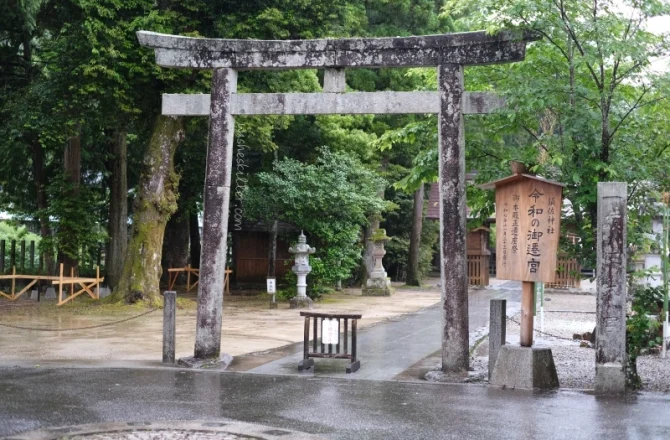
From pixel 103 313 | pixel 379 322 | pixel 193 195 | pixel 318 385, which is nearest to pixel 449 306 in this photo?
pixel 318 385

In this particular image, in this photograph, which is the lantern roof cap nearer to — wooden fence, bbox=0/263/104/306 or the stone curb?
the stone curb

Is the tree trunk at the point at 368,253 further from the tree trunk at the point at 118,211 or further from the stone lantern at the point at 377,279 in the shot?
the tree trunk at the point at 118,211

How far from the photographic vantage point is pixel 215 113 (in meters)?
12.5

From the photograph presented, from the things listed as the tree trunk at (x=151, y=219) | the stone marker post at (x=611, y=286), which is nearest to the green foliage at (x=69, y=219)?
the tree trunk at (x=151, y=219)

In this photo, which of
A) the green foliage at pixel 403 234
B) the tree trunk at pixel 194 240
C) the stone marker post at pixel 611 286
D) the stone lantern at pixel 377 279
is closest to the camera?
the stone marker post at pixel 611 286

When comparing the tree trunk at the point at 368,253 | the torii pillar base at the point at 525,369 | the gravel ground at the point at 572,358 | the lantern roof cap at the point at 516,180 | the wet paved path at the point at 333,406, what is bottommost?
the wet paved path at the point at 333,406

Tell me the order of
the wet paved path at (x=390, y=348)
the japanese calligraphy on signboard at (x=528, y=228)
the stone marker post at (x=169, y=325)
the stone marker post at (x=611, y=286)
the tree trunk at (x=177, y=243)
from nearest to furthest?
the stone marker post at (x=611, y=286), the japanese calligraphy on signboard at (x=528, y=228), the wet paved path at (x=390, y=348), the stone marker post at (x=169, y=325), the tree trunk at (x=177, y=243)

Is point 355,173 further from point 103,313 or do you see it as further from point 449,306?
point 449,306

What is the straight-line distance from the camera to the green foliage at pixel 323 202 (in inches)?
993

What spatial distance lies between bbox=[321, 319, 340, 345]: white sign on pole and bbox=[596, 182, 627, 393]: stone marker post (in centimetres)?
395

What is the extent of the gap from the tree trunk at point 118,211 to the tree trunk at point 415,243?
1278 centimetres

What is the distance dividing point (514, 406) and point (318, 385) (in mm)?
2768

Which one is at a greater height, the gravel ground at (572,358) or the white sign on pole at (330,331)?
the white sign on pole at (330,331)

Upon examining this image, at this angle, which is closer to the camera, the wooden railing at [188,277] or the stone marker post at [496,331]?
the stone marker post at [496,331]
